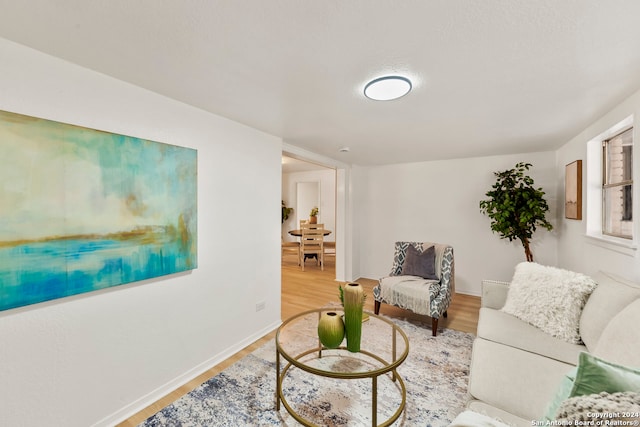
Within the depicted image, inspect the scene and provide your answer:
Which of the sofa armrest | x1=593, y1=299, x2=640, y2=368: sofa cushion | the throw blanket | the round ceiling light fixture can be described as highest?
the round ceiling light fixture

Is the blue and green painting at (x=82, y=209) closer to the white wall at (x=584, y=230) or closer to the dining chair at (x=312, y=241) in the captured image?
the white wall at (x=584, y=230)

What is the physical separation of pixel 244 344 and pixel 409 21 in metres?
2.78

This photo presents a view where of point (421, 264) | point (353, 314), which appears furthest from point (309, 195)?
point (353, 314)

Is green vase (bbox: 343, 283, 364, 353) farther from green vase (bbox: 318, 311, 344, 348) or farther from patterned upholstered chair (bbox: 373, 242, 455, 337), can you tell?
patterned upholstered chair (bbox: 373, 242, 455, 337)

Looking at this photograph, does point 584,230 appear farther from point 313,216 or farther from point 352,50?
point 313,216

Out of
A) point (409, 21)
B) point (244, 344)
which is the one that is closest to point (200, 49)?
point (409, 21)

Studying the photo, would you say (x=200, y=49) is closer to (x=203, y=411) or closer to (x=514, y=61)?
(x=514, y=61)

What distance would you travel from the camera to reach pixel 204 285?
2295 mm

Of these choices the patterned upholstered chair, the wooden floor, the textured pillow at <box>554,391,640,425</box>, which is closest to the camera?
the textured pillow at <box>554,391,640,425</box>

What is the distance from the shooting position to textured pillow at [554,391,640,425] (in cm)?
69

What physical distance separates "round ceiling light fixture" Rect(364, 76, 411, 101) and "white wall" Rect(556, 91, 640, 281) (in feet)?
5.18

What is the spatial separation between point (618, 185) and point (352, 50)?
2.65 m

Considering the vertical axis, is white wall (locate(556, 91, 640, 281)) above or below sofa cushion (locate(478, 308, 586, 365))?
above

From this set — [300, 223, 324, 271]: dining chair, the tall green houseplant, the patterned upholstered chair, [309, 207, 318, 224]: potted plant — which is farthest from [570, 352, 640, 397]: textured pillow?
[309, 207, 318, 224]: potted plant
